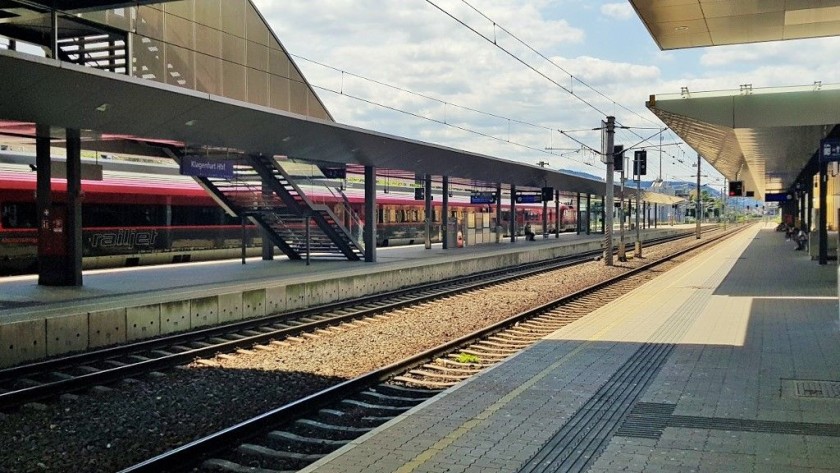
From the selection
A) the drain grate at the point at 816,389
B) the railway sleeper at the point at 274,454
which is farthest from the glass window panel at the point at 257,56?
the drain grate at the point at 816,389

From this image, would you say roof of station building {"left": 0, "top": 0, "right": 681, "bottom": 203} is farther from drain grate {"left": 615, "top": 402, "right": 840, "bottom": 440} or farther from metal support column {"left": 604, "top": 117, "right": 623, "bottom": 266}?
drain grate {"left": 615, "top": 402, "right": 840, "bottom": 440}

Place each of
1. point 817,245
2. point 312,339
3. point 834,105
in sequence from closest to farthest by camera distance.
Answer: point 312,339 → point 834,105 → point 817,245

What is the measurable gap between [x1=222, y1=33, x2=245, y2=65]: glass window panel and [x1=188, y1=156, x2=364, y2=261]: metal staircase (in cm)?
407

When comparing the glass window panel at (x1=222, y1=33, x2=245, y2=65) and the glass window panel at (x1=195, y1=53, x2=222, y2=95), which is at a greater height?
the glass window panel at (x1=222, y1=33, x2=245, y2=65)

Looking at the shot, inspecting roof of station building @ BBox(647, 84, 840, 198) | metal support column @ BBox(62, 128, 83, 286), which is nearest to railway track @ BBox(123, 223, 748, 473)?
Answer: roof of station building @ BBox(647, 84, 840, 198)

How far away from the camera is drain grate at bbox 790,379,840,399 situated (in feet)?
24.6

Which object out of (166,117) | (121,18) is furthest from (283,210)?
(166,117)

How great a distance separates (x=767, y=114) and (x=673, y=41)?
18.6ft

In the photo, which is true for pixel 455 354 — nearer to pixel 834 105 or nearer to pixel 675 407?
pixel 675 407

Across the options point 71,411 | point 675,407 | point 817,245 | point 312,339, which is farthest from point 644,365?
point 817,245

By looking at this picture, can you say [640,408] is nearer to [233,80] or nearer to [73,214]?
[73,214]

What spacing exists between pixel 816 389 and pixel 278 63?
23124 mm

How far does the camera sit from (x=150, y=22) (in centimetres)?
1984

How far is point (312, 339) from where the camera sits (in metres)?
12.4
